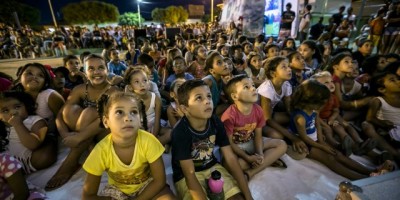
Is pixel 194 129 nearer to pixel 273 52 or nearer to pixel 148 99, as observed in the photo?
pixel 148 99

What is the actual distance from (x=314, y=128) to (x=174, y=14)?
157 feet

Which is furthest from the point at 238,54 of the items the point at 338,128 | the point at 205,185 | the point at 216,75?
the point at 205,185

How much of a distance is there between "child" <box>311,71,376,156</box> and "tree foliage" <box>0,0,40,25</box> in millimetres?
30247

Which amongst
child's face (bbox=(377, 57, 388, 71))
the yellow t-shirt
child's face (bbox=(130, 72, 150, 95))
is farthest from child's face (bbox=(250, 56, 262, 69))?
the yellow t-shirt

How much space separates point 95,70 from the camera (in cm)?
247

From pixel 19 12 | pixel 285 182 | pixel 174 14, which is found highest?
pixel 174 14

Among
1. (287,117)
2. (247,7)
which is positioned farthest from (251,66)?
(247,7)

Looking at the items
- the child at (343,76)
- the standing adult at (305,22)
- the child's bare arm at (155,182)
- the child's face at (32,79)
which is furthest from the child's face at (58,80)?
the standing adult at (305,22)

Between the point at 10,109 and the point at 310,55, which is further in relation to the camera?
the point at 310,55

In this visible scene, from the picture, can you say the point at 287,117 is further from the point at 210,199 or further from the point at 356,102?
the point at 210,199

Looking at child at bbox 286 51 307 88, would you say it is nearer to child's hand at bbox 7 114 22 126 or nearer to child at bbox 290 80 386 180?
child at bbox 290 80 386 180

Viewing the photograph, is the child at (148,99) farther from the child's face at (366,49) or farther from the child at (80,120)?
the child's face at (366,49)

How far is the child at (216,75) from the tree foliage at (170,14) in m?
46.0

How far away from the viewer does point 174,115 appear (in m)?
2.88
